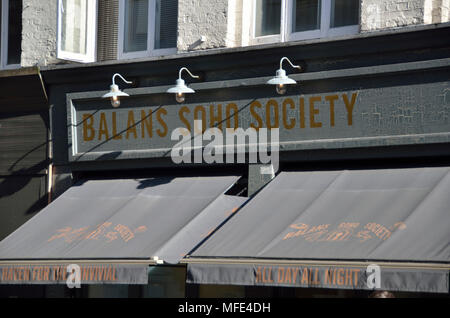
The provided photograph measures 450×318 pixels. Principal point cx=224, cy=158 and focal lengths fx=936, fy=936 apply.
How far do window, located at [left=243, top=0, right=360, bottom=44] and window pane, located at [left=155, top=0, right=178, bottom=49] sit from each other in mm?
1223

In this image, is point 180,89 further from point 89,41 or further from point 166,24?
point 89,41

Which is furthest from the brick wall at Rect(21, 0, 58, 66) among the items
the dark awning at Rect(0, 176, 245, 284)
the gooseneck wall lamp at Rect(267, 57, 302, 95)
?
the gooseneck wall lamp at Rect(267, 57, 302, 95)

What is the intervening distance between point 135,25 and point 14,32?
2.23m

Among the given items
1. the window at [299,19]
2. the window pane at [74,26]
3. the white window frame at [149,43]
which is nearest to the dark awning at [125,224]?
the white window frame at [149,43]

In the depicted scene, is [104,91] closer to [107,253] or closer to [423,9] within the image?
[107,253]

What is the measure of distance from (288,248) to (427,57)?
2692 millimetres

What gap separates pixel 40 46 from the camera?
44.9ft

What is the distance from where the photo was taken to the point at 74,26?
13.3 m

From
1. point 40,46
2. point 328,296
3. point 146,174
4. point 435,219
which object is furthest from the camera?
point 40,46

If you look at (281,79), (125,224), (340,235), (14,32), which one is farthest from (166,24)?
(340,235)

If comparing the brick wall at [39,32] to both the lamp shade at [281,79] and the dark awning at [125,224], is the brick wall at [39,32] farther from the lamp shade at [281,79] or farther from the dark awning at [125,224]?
the lamp shade at [281,79]

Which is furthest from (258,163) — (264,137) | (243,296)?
(243,296)

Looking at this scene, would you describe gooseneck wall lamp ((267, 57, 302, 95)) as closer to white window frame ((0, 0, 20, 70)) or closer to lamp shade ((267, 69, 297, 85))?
lamp shade ((267, 69, 297, 85))

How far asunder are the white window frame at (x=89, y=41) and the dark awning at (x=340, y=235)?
370cm
